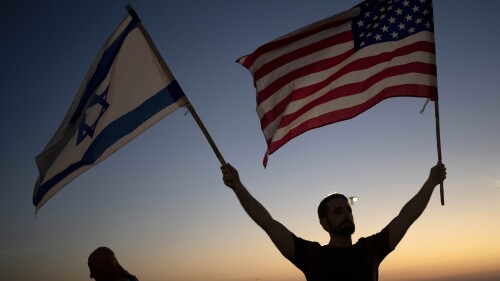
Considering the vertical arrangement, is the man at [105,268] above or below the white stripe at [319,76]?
below

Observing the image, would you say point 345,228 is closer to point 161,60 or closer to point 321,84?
point 321,84

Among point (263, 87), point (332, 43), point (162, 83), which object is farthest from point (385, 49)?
point (162, 83)

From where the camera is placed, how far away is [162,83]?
18.7 feet

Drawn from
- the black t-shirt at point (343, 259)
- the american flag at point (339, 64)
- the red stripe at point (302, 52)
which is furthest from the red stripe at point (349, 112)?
the black t-shirt at point (343, 259)

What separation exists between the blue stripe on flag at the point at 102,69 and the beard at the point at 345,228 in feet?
11.5

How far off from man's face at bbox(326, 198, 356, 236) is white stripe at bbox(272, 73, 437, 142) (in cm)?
173

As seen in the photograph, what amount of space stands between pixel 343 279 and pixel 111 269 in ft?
8.78

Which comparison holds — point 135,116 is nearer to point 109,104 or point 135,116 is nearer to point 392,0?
point 109,104

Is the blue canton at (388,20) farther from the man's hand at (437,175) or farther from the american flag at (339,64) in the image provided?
the man's hand at (437,175)

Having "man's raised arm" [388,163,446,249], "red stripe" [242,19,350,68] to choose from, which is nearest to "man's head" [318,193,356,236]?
"man's raised arm" [388,163,446,249]

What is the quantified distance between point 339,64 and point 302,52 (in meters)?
0.52

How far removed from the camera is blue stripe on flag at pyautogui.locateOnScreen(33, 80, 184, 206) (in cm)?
554

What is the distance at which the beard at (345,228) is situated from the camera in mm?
4250

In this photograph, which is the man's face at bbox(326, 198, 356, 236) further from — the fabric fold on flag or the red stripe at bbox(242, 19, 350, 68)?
the red stripe at bbox(242, 19, 350, 68)
